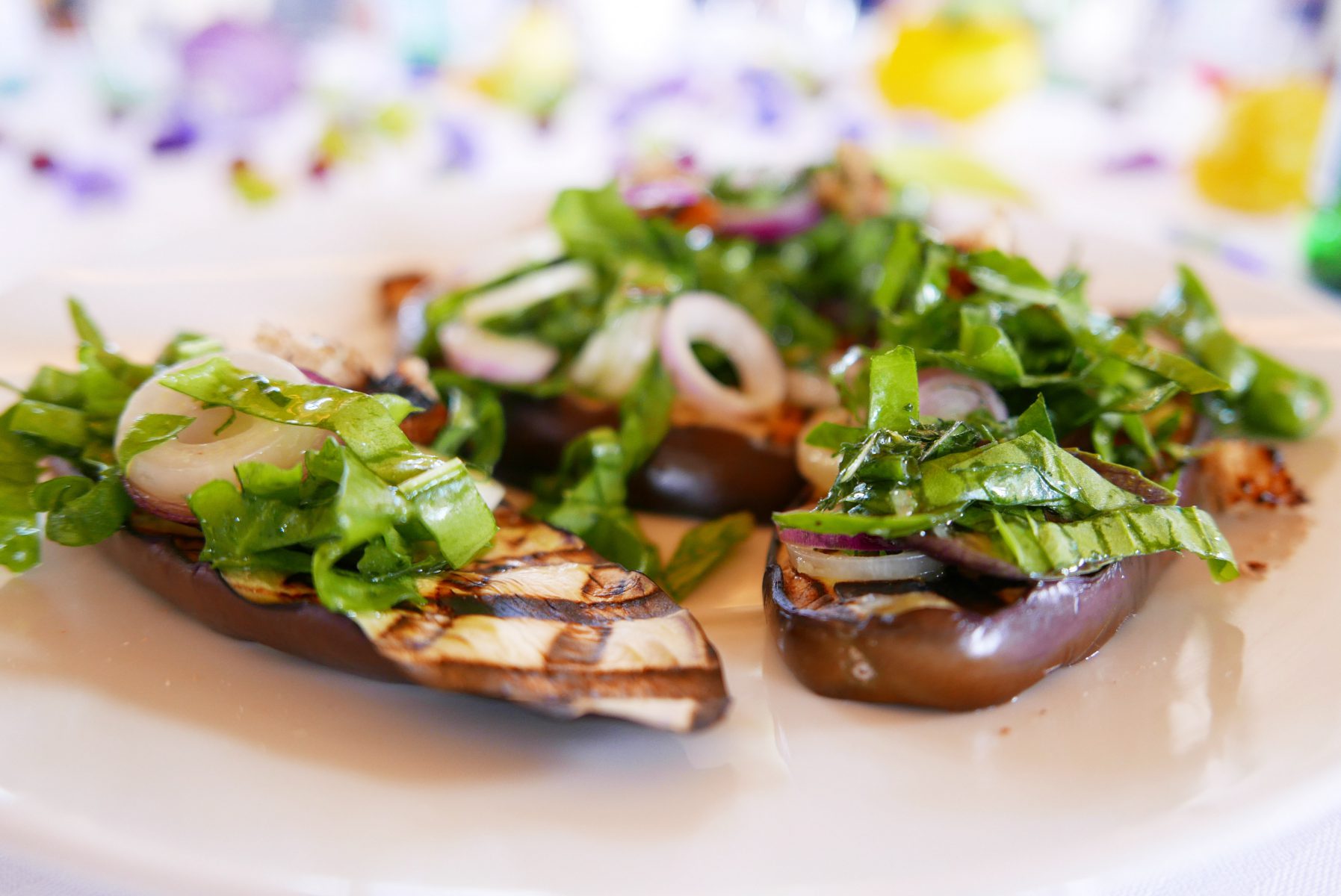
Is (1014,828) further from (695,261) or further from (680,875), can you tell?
(695,261)

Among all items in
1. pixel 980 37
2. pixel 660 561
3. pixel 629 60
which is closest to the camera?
pixel 660 561

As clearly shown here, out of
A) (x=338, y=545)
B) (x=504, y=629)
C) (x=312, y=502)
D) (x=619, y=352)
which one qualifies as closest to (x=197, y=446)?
(x=312, y=502)

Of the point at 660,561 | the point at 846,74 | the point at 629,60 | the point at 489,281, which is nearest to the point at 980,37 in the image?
the point at 846,74

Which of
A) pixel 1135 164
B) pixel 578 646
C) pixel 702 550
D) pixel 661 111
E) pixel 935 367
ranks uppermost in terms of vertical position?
pixel 935 367

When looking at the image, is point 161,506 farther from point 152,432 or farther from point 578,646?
point 578,646

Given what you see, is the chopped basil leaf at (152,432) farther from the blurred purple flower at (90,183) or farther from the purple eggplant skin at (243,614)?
the blurred purple flower at (90,183)

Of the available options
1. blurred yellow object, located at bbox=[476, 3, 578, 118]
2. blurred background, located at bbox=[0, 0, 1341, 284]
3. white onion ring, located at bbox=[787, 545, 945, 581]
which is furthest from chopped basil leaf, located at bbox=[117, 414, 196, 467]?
blurred yellow object, located at bbox=[476, 3, 578, 118]

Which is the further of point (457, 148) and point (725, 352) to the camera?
point (457, 148)
